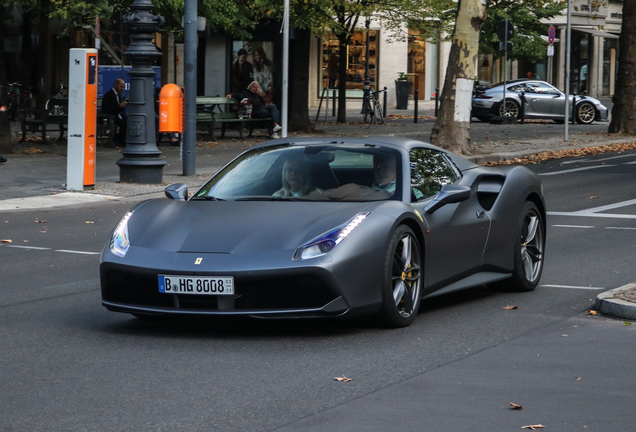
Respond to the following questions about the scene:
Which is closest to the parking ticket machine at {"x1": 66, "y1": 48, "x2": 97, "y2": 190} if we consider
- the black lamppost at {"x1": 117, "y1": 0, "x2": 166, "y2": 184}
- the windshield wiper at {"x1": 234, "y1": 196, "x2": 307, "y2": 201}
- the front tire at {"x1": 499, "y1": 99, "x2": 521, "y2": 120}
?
the black lamppost at {"x1": 117, "y1": 0, "x2": 166, "y2": 184}

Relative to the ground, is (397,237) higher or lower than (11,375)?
higher

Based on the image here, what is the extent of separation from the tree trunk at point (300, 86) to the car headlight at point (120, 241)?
2281cm

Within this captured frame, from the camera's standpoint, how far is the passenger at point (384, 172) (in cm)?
740

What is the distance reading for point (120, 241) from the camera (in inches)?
273

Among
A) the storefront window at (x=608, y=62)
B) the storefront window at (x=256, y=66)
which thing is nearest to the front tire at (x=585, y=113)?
the storefront window at (x=256, y=66)

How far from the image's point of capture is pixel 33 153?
22.7m

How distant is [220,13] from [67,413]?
21972 millimetres

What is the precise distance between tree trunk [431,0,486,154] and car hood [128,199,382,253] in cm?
1648

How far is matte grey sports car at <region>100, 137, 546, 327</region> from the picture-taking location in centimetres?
648

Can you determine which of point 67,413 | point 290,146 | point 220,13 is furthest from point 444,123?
point 67,413

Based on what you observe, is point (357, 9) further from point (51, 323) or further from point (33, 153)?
point (51, 323)

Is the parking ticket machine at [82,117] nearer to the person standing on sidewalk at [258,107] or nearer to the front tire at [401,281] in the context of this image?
the front tire at [401,281]

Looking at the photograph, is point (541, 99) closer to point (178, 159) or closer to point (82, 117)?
point (178, 159)

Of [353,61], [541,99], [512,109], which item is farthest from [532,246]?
[353,61]
